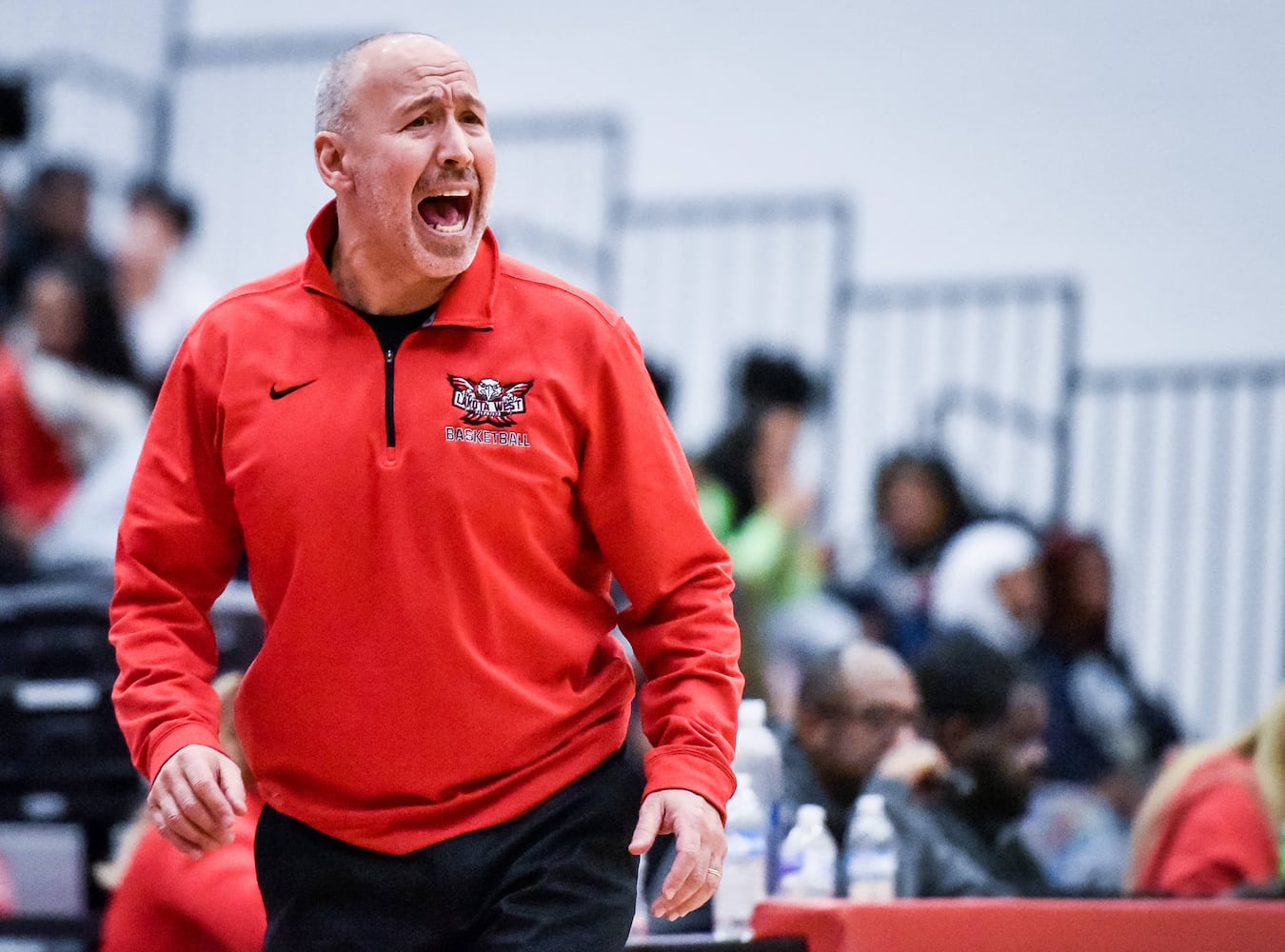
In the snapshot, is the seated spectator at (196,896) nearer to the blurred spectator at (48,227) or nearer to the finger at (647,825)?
the finger at (647,825)

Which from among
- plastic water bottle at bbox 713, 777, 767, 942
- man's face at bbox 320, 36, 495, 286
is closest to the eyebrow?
man's face at bbox 320, 36, 495, 286

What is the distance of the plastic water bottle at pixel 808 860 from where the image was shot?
11.6ft

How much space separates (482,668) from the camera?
2145mm

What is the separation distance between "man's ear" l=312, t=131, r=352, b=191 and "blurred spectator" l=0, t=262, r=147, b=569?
3.29 meters

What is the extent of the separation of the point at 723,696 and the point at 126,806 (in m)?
3.00

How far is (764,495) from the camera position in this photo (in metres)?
6.02

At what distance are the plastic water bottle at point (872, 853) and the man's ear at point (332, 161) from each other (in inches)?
69.4

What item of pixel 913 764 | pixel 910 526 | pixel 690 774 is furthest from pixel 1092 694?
pixel 690 774

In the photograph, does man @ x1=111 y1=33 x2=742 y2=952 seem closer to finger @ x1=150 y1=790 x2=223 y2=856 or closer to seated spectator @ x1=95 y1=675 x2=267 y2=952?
finger @ x1=150 y1=790 x2=223 y2=856

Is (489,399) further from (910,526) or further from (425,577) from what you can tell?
(910,526)

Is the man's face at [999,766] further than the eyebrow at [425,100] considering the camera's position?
Yes

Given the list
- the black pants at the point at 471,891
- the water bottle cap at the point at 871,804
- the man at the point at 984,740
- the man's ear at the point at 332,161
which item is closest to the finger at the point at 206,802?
the black pants at the point at 471,891

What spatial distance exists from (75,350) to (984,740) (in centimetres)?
336

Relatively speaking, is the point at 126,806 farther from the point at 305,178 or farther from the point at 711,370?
the point at 305,178
